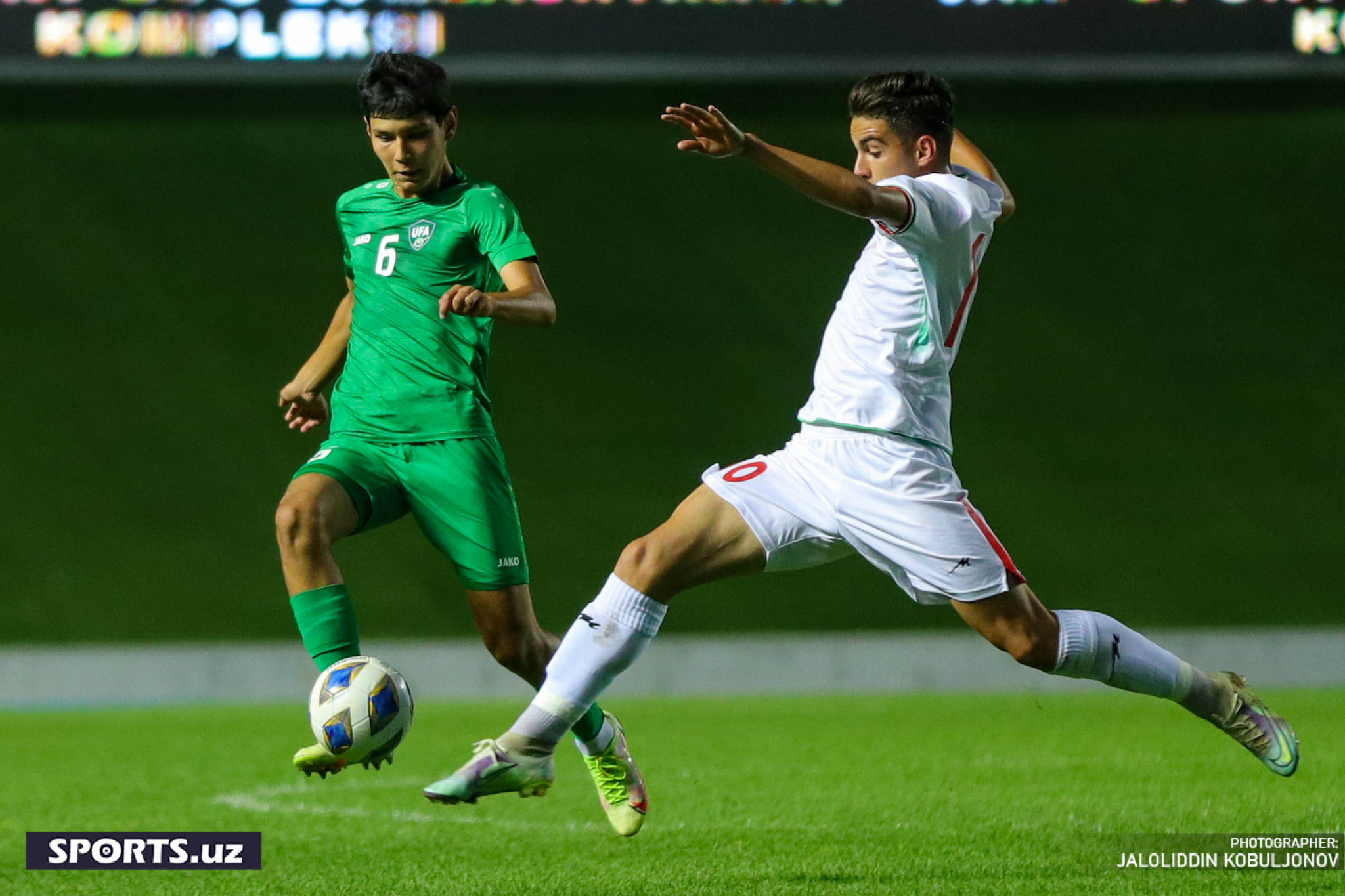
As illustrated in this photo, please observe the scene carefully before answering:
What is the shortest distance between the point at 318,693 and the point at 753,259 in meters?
8.96

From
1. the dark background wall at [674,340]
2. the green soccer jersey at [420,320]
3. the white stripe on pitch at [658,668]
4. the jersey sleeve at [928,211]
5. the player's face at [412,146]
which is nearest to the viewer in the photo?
the jersey sleeve at [928,211]

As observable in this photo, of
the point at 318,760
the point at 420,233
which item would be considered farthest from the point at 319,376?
the point at 318,760

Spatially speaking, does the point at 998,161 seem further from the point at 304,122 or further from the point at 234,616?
the point at 234,616

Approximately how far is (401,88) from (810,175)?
5.21 feet

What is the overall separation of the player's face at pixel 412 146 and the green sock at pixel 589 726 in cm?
178

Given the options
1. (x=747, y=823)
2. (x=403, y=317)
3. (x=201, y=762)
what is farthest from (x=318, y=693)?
(x=201, y=762)

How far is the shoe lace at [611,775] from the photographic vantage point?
5.13 m

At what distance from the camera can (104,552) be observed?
12.5 meters

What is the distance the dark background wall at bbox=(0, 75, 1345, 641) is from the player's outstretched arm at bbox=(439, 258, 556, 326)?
25.4 feet

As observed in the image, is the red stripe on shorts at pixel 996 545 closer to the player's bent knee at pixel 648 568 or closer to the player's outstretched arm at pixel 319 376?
the player's bent knee at pixel 648 568

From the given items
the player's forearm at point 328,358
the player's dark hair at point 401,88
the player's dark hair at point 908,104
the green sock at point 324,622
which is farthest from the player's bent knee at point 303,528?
the player's dark hair at point 908,104

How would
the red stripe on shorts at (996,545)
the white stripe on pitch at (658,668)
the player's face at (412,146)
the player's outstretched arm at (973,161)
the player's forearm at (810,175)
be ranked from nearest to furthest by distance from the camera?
the player's forearm at (810,175)
the red stripe on shorts at (996,545)
the player's outstretched arm at (973,161)
the player's face at (412,146)
the white stripe on pitch at (658,668)

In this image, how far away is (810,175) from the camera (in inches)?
154

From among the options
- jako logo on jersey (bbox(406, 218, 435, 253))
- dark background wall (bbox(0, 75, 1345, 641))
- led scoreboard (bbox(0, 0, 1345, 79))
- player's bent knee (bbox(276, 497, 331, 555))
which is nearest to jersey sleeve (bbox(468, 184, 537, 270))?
jako logo on jersey (bbox(406, 218, 435, 253))
